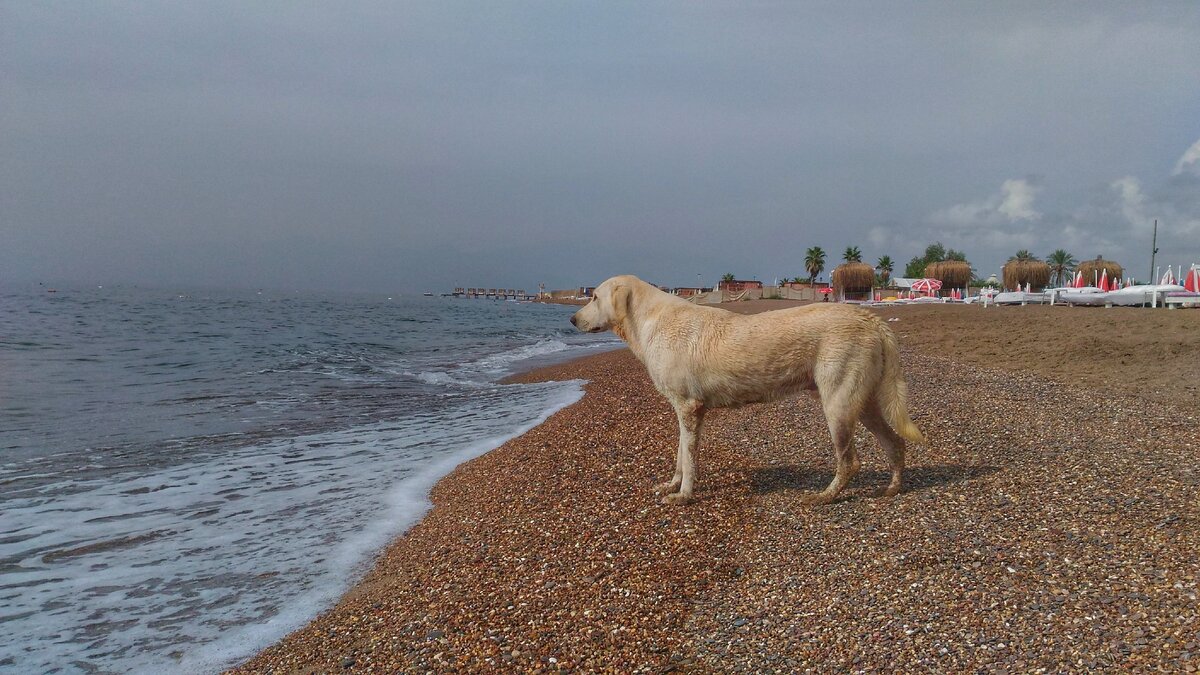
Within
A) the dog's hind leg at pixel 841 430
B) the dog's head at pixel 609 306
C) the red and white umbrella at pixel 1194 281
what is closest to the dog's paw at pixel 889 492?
the dog's hind leg at pixel 841 430

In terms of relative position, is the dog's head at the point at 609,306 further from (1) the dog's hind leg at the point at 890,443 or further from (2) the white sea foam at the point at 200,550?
(2) the white sea foam at the point at 200,550

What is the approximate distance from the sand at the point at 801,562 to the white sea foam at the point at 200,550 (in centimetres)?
56

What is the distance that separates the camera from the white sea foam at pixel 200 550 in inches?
195

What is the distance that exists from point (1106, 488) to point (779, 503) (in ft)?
9.44

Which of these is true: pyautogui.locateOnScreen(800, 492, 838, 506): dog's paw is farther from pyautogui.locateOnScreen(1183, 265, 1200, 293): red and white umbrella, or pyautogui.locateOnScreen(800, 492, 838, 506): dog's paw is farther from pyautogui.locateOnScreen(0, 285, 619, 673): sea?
pyautogui.locateOnScreen(1183, 265, 1200, 293): red and white umbrella

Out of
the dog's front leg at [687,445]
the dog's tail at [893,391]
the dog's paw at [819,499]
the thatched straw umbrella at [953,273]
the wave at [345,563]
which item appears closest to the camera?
the wave at [345,563]

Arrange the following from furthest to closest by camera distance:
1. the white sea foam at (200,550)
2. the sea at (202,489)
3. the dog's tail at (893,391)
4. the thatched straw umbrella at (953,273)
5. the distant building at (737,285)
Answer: the distant building at (737,285) < the thatched straw umbrella at (953,273) < the dog's tail at (893,391) < the sea at (202,489) < the white sea foam at (200,550)

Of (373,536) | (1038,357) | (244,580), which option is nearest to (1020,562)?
(373,536)

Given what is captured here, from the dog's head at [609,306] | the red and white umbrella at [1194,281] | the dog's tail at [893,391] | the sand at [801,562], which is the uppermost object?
the red and white umbrella at [1194,281]

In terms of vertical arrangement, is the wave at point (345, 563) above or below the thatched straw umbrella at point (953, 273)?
below

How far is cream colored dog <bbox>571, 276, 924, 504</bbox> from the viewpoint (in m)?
→ 6.26

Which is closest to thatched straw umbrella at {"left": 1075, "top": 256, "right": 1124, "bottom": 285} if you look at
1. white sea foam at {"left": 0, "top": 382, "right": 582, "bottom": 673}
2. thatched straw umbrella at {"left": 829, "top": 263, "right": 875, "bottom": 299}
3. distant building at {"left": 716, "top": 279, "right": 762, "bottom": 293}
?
thatched straw umbrella at {"left": 829, "top": 263, "right": 875, "bottom": 299}

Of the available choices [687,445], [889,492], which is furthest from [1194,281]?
[687,445]

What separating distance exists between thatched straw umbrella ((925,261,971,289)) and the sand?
6144cm
